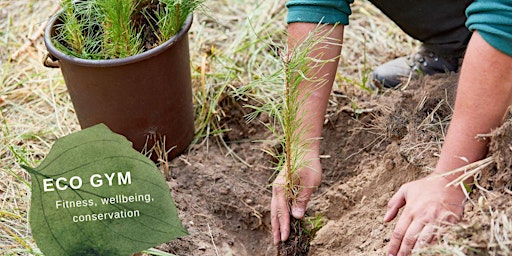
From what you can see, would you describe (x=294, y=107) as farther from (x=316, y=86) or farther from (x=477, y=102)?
(x=477, y=102)

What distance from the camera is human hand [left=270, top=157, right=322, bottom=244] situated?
5.51 ft

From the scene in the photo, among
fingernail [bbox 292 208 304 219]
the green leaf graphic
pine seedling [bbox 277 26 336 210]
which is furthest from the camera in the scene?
fingernail [bbox 292 208 304 219]

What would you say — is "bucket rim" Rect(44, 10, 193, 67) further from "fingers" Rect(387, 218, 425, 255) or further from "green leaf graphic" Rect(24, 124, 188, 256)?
"fingers" Rect(387, 218, 425, 255)

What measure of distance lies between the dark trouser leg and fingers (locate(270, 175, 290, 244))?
81 centimetres

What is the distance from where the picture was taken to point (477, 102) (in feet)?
4.67

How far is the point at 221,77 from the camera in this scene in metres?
2.39

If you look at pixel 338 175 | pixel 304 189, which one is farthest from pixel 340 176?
pixel 304 189

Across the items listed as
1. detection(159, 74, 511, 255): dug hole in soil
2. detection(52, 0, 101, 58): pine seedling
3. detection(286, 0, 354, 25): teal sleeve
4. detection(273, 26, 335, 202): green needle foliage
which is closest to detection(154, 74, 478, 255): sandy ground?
detection(159, 74, 511, 255): dug hole in soil

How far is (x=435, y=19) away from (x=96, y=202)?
4.51ft

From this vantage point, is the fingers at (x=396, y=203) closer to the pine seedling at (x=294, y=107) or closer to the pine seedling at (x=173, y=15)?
the pine seedling at (x=294, y=107)

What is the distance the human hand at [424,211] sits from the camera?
4.66 ft

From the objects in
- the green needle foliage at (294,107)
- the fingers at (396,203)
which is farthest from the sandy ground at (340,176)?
the green needle foliage at (294,107)

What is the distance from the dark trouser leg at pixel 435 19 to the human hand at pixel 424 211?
0.87 meters

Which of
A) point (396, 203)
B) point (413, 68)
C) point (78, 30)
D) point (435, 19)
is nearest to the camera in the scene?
point (396, 203)
